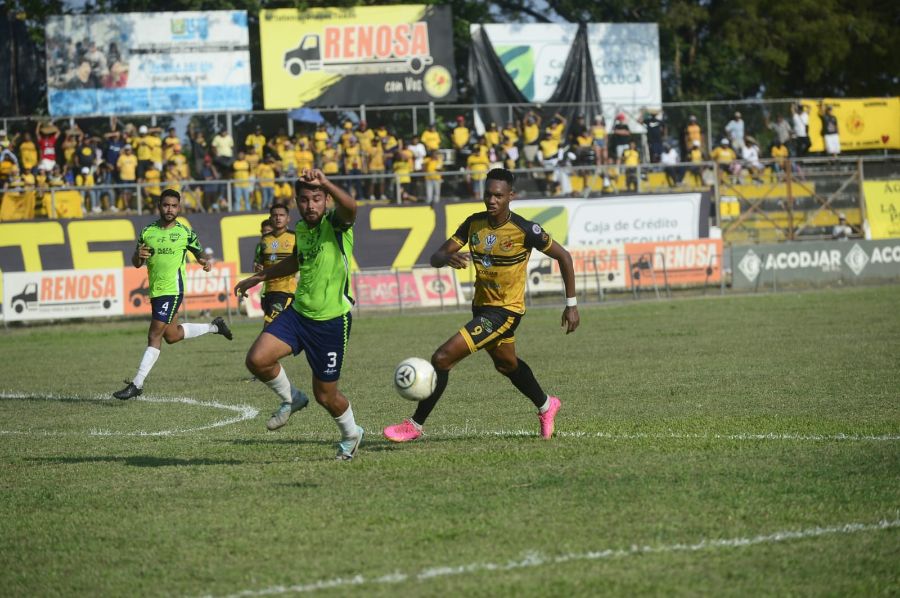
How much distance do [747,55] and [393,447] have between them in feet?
143

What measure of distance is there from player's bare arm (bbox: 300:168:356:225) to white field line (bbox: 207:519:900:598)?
3057 millimetres

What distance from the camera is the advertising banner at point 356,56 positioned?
1411 inches

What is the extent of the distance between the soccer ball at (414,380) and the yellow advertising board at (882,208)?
29.8m

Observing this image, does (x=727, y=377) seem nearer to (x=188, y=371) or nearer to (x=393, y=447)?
(x=393, y=447)

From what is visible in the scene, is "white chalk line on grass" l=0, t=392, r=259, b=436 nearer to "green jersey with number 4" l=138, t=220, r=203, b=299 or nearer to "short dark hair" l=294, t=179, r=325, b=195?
"green jersey with number 4" l=138, t=220, r=203, b=299

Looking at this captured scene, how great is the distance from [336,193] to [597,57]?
32.4 metres

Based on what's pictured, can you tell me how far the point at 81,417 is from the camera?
12.6 meters

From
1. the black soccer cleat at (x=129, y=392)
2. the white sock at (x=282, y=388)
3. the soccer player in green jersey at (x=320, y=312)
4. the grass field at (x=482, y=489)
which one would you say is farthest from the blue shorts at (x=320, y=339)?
the black soccer cleat at (x=129, y=392)

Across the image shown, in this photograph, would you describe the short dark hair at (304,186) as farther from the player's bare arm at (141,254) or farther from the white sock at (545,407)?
the player's bare arm at (141,254)

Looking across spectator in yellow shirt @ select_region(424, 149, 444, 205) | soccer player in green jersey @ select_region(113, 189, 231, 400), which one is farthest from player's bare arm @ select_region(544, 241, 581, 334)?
spectator in yellow shirt @ select_region(424, 149, 444, 205)

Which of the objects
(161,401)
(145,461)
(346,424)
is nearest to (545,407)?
(346,424)

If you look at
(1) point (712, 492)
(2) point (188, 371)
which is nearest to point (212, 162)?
(2) point (188, 371)

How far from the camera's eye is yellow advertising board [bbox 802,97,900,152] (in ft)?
130

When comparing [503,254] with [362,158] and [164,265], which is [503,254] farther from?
[362,158]
